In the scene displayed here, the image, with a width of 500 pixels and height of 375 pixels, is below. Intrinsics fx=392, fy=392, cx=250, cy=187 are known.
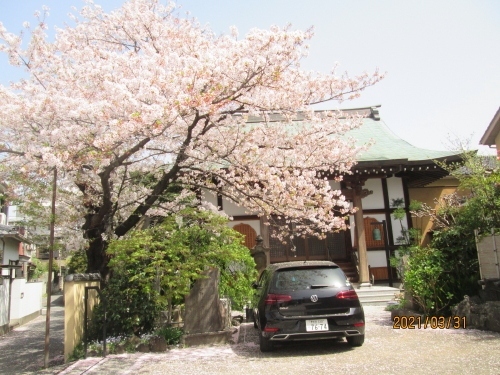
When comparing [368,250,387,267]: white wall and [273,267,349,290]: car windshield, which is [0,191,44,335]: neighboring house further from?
[368,250,387,267]: white wall

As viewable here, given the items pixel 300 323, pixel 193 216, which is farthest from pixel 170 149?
pixel 300 323

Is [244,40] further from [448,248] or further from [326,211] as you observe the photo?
[448,248]

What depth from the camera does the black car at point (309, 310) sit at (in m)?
6.04

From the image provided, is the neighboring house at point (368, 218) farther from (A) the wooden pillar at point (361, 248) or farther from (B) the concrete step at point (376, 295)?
(B) the concrete step at point (376, 295)

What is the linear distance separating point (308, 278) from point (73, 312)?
4275 mm

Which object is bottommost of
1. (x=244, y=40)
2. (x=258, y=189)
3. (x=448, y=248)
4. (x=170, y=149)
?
(x=448, y=248)

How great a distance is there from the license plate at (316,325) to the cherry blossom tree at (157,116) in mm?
3229

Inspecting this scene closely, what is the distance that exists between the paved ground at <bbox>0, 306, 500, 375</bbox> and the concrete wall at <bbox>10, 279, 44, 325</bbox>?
7.90 m

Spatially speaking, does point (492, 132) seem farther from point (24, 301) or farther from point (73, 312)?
point (24, 301)

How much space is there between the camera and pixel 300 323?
604 centimetres

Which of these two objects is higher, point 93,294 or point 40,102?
point 40,102

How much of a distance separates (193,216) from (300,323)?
3439 millimetres

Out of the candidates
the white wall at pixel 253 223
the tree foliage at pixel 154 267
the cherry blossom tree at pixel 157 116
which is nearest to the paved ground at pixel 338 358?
the tree foliage at pixel 154 267

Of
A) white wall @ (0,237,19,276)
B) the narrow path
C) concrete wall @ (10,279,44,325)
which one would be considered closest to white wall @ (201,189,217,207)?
the narrow path
